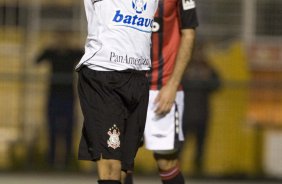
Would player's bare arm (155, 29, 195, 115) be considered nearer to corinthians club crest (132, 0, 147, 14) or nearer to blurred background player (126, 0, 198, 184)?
blurred background player (126, 0, 198, 184)

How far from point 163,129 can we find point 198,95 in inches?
203

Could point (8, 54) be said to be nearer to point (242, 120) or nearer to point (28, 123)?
point (28, 123)

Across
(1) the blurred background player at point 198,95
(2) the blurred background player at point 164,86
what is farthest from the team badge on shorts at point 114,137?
(1) the blurred background player at point 198,95

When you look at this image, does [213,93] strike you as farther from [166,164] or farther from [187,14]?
[187,14]

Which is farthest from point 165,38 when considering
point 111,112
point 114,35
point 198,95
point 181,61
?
point 198,95

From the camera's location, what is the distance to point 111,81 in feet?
19.2

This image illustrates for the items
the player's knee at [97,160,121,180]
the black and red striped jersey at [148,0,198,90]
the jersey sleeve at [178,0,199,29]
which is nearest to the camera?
the player's knee at [97,160,121,180]

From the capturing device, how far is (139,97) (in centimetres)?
595

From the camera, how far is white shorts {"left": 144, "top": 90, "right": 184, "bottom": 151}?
7031 mm

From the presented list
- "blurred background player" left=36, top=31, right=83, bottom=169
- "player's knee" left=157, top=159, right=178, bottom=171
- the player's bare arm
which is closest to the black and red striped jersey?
the player's bare arm

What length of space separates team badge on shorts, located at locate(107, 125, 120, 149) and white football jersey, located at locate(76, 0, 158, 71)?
363 millimetres

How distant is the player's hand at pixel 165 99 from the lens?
6.72 metres

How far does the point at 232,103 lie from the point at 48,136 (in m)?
2.34

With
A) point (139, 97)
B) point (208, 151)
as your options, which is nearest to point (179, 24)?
point (139, 97)
